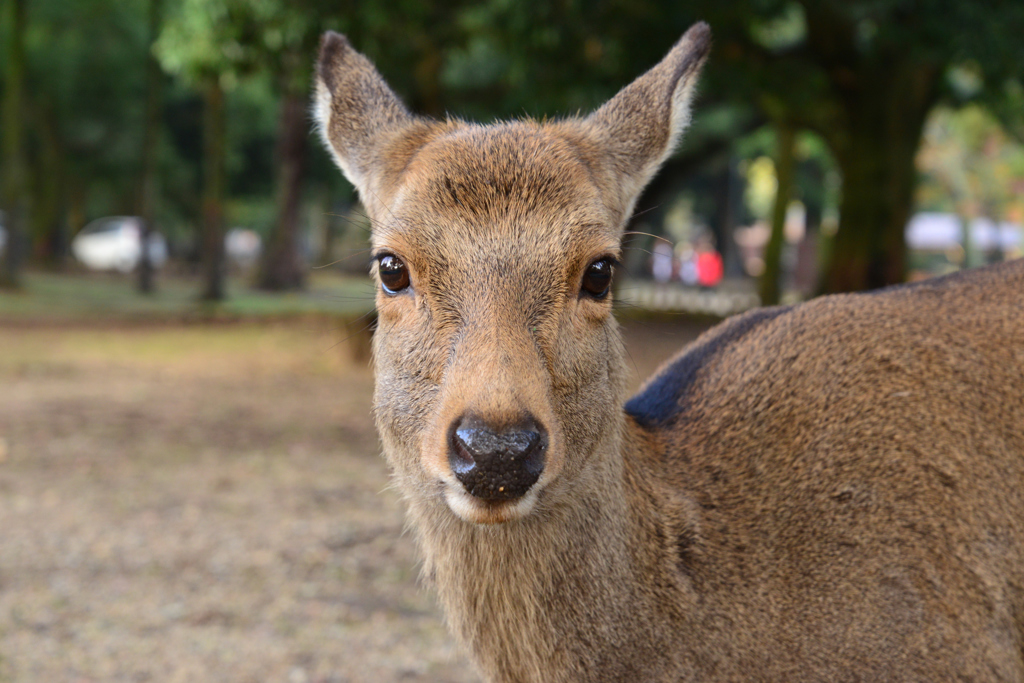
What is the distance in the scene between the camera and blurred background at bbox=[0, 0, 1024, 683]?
5.87 meters

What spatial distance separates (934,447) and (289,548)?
5.00m

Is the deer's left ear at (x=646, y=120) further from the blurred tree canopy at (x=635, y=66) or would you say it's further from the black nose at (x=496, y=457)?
the black nose at (x=496, y=457)

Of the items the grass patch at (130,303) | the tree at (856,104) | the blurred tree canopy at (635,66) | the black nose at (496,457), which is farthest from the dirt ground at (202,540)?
the tree at (856,104)

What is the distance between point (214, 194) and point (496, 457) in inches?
894

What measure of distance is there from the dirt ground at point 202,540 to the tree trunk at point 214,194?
1099cm

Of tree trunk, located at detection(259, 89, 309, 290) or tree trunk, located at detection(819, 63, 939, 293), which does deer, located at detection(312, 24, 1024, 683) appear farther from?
tree trunk, located at detection(259, 89, 309, 290)

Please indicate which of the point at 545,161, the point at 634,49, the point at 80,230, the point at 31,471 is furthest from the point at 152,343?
the point at 80,230

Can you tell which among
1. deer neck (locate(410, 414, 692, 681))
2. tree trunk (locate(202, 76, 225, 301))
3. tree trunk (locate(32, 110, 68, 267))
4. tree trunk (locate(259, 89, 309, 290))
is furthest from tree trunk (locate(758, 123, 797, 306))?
tree trunk (locate(32, 110, 68, 267))

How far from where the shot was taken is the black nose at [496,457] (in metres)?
2.40

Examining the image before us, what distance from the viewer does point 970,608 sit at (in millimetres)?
3037

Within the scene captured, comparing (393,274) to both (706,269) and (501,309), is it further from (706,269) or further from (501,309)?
(706,269)

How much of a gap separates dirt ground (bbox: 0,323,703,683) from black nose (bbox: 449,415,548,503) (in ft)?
6.55

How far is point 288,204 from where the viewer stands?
27.6 meters

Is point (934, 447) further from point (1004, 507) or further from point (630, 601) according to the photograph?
point (630, 601)
